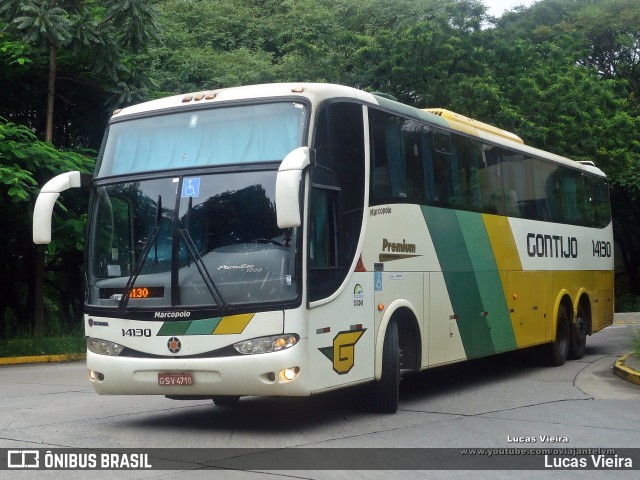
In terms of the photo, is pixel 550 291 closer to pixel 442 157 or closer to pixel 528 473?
pixel 442 157

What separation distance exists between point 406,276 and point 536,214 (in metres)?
5.55

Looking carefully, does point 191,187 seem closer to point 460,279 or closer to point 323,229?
point 323,229

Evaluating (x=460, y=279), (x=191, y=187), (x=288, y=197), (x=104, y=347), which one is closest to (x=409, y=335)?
(x=460, y=279)

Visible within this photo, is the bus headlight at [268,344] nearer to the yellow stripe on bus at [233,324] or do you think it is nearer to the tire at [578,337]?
the yellow stripe on bus at [233,324]

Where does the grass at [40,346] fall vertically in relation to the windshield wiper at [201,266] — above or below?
below

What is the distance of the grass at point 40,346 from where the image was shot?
2055 centimetres

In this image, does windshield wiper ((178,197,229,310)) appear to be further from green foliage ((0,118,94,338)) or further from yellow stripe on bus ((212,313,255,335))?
green foliage ((0,118,94,338))

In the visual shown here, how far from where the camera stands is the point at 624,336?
2466cm

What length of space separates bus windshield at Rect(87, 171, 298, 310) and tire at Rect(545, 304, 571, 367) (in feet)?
29.4

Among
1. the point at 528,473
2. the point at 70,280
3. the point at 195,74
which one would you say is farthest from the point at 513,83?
the point at 528,473

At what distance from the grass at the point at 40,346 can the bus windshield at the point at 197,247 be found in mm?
11068

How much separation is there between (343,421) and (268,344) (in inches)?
64.4

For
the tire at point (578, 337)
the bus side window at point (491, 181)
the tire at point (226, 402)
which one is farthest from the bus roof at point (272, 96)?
the tire at point (578, 337)

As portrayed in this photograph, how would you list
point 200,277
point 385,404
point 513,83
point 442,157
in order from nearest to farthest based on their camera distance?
1. point 200,277
2. point 385,404
3. point 442,157
4. point 513,83
